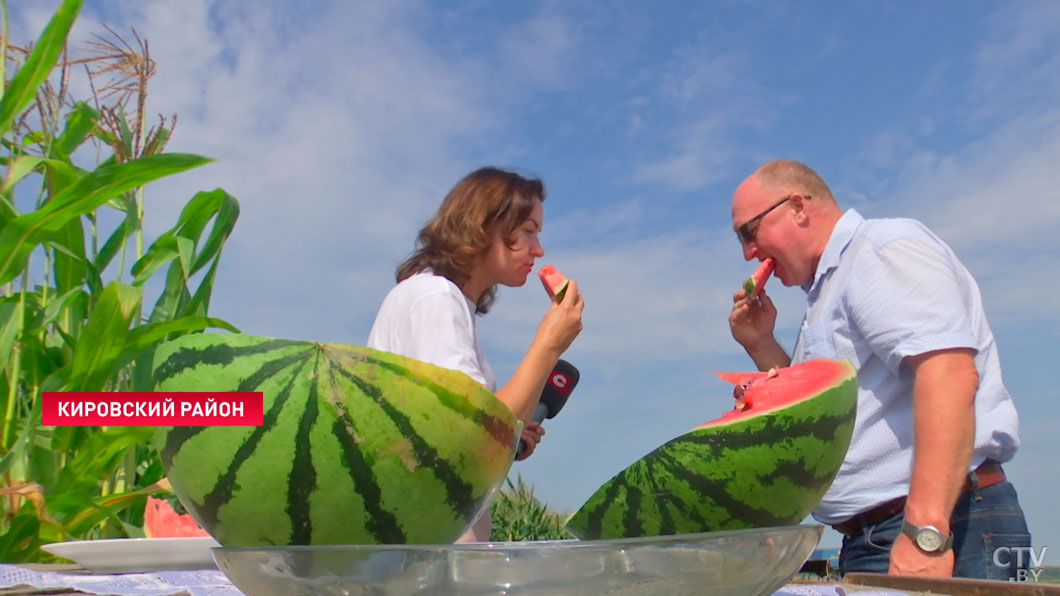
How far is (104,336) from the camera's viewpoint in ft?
9.10

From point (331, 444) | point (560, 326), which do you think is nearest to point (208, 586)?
point (331, 444)

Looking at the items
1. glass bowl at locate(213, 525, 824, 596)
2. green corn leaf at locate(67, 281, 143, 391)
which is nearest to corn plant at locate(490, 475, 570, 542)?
green corn leaf at locate(67, 281, 143, 391)

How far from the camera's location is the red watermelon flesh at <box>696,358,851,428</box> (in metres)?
0.78

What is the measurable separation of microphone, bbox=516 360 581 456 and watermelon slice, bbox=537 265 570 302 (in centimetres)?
26

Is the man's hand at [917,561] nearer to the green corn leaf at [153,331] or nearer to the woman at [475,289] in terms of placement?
the woman at [475,289]

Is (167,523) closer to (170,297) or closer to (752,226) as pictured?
(170,297)

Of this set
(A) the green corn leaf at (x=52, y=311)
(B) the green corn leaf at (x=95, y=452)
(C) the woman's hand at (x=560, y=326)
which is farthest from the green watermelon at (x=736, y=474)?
(A) the green corn leaf at (x=52, y=311)

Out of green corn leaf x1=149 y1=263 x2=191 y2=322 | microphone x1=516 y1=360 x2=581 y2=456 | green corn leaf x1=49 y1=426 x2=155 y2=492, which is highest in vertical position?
green corn leaf x1=149 y1=263 x2=191 y2=322

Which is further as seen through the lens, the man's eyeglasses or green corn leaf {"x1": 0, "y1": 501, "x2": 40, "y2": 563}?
the man's eyeglasses

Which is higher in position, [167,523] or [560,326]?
[560,326]

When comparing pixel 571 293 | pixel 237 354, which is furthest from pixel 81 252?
pixel 237 354

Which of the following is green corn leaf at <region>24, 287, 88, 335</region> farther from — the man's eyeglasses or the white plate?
the man's eyeglasses

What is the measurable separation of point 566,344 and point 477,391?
202 centimetres

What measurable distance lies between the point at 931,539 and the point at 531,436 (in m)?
1.26
